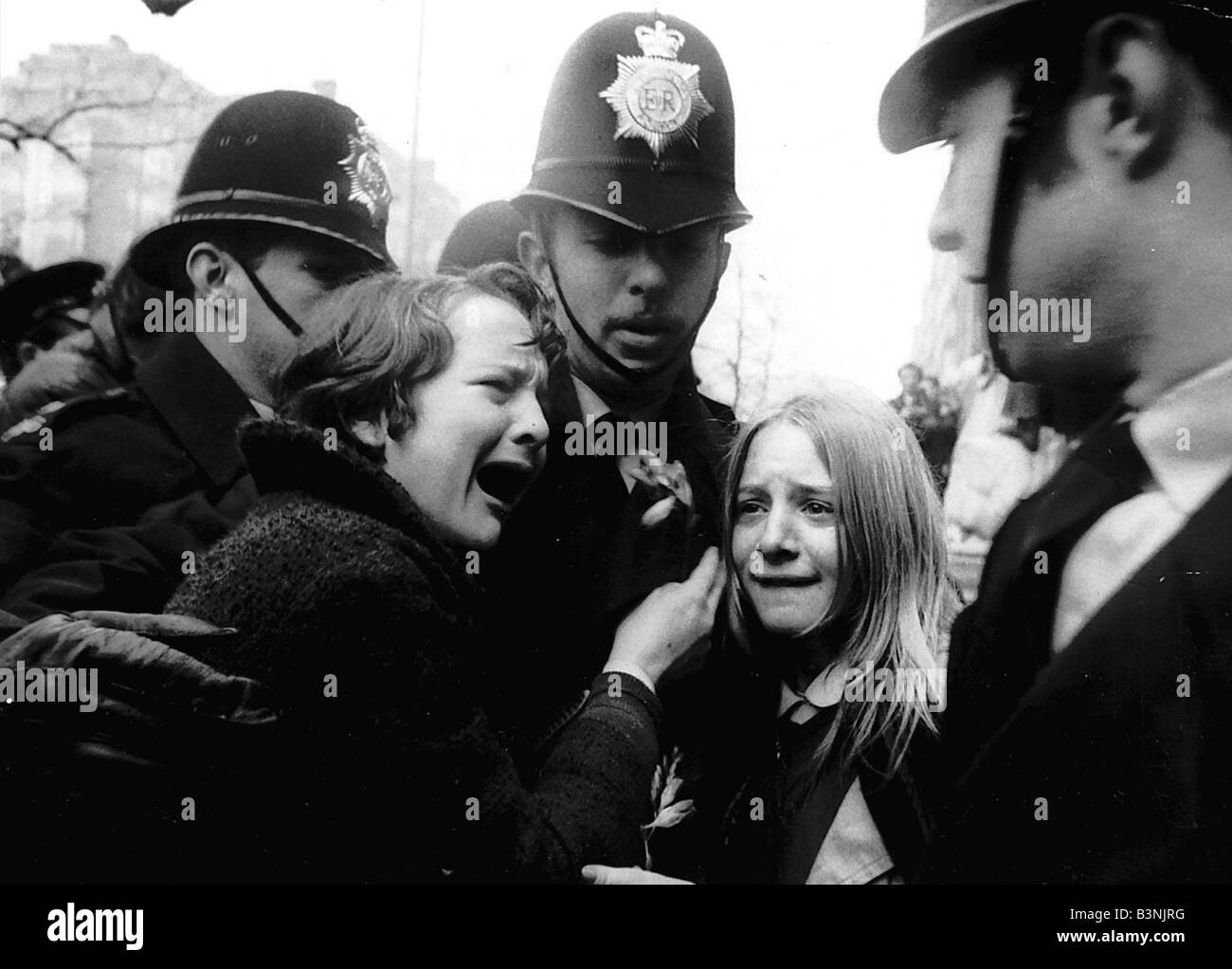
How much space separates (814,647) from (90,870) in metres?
1.85

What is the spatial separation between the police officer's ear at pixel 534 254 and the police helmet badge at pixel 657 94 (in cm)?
32

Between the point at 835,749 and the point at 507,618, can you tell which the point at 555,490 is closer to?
the point at 507,618

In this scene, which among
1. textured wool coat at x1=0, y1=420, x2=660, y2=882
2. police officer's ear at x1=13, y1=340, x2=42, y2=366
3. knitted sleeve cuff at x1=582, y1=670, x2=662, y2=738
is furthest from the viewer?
police officer's ear at x1=13, y1=340, x2=42, y2=366

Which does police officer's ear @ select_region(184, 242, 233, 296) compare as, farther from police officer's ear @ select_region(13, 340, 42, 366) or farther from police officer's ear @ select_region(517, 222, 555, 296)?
police officer's ear @ select_region(517, 222, 555, 296)

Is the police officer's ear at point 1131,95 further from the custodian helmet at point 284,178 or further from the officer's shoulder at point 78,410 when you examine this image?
the officer's shoulder at point 78,410

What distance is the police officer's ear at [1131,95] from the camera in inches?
124

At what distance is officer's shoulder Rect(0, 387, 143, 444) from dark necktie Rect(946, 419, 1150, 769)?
6.94 feet

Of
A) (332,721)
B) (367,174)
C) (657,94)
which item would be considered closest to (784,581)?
(332,721)

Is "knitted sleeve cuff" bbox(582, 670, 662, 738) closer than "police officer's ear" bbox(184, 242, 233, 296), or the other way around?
"knitted sleeve cuff" bbox(582, 670, 662, 738)

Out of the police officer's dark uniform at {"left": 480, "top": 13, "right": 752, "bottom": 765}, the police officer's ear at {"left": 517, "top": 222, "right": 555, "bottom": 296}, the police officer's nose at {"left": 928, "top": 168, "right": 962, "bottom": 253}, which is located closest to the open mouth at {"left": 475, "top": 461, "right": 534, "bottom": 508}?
the police officer's dark uniform at {"left": 480, "top": 13, "right": 752, "bottom": 765}

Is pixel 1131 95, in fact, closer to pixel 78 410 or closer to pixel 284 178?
pixel 284 178

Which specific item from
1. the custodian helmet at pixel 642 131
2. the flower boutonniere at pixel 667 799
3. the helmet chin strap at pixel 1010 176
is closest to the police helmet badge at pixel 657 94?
the custodian helmet at pixel 642 131

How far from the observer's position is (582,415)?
3211 millimetres

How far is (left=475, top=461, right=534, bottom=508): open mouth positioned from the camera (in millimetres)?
3115
